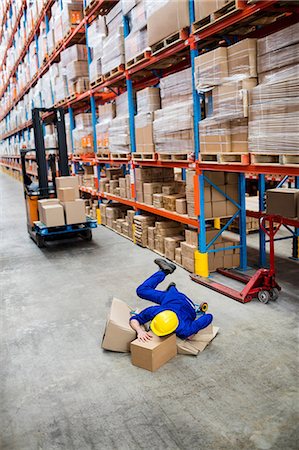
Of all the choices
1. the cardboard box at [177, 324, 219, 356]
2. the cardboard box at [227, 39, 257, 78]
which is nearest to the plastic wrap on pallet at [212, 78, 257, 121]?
the cardboard box at [227, 39, 257, 78]

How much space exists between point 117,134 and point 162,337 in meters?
5.96

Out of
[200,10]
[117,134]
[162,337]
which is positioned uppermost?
[200,10]

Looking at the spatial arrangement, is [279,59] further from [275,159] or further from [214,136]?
[214,136]

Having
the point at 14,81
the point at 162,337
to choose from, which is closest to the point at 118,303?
the point at 162,337

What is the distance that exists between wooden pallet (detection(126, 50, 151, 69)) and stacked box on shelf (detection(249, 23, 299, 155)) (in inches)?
108

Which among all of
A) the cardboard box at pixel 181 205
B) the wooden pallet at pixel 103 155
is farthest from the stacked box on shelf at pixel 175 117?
the wooden pallet at pixel 103 155

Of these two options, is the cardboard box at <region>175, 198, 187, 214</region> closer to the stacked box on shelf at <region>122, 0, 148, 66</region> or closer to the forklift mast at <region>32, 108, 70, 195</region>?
the stacked box on shelf at <region>122, 0, 148, 66</region>

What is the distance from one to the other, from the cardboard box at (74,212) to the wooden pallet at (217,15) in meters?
4.13

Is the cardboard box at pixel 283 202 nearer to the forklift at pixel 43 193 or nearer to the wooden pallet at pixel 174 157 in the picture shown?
the wooden pallet at pixel 174 157

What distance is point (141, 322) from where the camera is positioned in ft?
13.6

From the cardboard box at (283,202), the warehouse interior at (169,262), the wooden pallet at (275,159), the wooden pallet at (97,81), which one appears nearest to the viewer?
the warehouse interior at (169,262)

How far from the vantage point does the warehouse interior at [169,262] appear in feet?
10.4

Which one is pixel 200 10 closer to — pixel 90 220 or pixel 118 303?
pixel 118 303

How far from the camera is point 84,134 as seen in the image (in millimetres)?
11359
